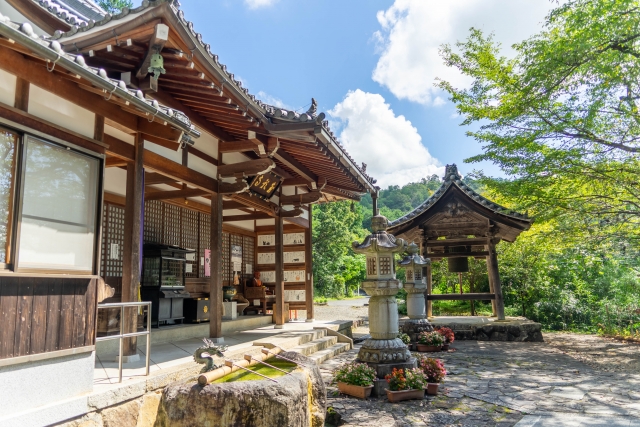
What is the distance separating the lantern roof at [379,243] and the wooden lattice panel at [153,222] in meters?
5.12

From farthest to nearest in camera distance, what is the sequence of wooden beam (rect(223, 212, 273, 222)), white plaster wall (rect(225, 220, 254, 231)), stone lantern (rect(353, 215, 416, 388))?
white plaster wall (rect(225, 220, 254, 231))
wooden beam (rect(223, 212, 273, 222))
stone lantern (rect(353, 215, 416, 388))

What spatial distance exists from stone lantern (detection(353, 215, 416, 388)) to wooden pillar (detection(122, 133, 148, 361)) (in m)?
4.07

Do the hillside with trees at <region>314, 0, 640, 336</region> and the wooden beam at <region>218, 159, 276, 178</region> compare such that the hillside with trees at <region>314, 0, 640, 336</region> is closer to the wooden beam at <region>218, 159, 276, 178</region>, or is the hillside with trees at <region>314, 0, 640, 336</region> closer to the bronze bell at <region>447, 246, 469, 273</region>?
the bronze bell at <region>447, 246, 469, 273</region>

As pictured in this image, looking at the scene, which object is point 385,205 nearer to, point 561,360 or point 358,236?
point 358,236

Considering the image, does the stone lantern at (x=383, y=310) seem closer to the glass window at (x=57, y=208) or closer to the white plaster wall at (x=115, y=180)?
the glass window at (x=57, y=208)

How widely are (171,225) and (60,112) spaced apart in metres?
6.39

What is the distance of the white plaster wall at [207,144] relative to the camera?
836 centimetres

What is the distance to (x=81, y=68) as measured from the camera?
151 inches

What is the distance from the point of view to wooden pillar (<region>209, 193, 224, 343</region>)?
26.6 ft

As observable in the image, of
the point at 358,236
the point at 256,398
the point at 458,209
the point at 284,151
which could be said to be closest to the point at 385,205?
the point at 358,236

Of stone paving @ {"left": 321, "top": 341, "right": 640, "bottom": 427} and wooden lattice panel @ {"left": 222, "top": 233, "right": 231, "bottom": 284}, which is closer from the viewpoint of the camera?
stone paving @ {"left": 321, "top": 341, "right": 640, "bottom": 427}

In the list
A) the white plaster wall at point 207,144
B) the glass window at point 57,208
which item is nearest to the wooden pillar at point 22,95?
the glass window at point 57,208

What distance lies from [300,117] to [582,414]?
6570 millimetres

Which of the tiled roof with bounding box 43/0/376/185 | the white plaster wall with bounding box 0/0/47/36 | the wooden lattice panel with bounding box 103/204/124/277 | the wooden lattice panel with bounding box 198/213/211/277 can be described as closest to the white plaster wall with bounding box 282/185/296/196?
the wooden lattice panel with bounding box 198/213/211/277
